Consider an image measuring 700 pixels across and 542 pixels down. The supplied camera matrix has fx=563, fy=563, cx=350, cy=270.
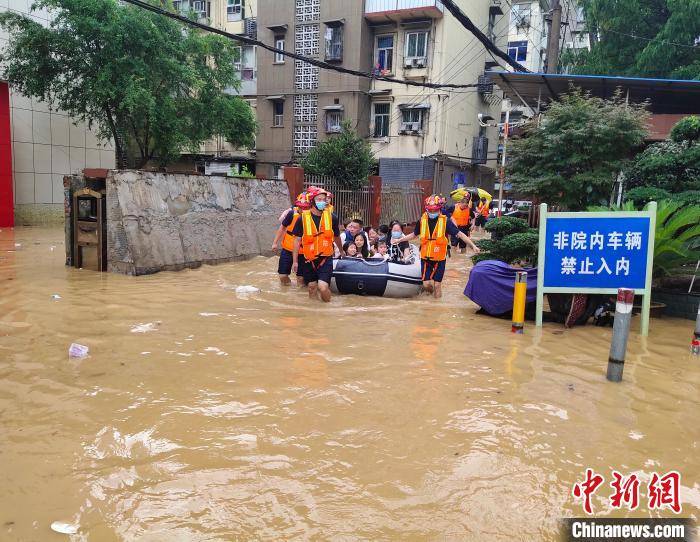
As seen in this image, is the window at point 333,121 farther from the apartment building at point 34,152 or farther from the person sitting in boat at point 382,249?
the person sitting in boat at point 382,249

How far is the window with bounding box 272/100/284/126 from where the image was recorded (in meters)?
29.6

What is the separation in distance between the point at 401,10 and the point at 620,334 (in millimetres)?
24279

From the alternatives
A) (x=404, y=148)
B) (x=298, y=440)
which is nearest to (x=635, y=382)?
(x=298, y=440)

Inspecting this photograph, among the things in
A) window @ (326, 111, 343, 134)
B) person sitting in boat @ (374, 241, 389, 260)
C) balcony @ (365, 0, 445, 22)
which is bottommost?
person sitting in boat @ (374, 241, 389, 260)

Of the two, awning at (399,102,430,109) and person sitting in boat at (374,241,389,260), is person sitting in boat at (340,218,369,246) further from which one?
awning at (399,102,430,109)

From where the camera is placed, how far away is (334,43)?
27391 mm

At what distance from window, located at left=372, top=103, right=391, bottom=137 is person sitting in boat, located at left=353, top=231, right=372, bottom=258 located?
1868cm

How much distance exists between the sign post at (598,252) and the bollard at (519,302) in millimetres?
268

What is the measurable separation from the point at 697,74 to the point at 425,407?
1969 cm

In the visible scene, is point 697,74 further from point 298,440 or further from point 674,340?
point 298,440

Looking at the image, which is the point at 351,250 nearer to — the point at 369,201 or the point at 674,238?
the point at 674,238

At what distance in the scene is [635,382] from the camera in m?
5.16

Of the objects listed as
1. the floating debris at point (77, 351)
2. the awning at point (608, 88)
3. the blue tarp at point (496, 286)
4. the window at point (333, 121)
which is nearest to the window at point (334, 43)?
the window at point (333, 121)

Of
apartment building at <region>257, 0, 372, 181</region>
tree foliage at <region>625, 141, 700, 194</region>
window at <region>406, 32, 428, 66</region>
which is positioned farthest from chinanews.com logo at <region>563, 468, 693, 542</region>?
window at <region>406, 32, 428, 66</region>
